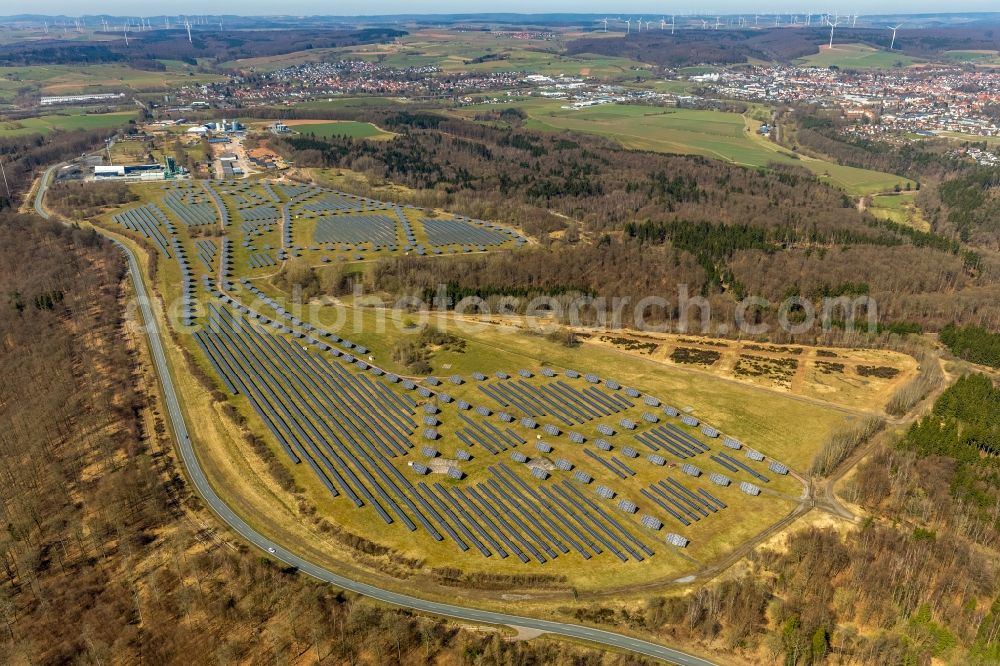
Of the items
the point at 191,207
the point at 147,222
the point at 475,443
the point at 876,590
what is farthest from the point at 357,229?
the point at 876,590

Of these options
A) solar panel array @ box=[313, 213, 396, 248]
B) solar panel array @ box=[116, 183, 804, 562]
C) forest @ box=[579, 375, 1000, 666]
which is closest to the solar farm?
solar panel array @ box=[116, 183, 804, 562]

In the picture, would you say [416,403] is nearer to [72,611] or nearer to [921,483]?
[72,611]

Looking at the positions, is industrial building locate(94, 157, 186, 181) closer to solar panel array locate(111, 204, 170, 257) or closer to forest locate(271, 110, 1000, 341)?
solar panel array locate(111, 204, 170, 257)

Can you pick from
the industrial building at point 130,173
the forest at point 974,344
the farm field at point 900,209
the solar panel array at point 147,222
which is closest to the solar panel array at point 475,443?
the forest at point 974,344

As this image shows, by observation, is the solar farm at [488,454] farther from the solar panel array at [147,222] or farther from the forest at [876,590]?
the solar panel array at [147,222]

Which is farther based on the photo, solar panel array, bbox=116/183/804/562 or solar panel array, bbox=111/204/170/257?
solar panel array, bbox=111/204/170/257

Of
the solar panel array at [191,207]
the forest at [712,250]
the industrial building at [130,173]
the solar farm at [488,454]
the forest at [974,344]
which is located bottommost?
the solar farm at [488,454]
